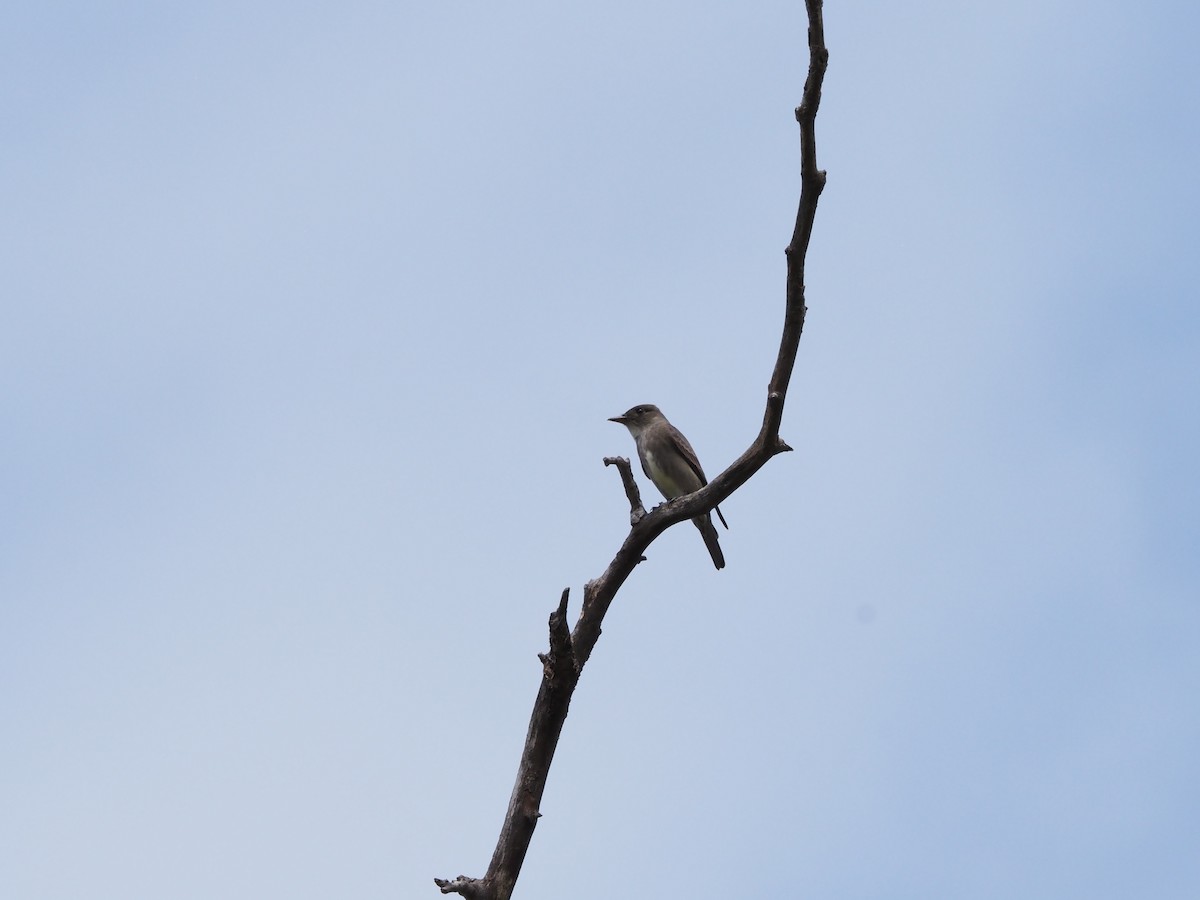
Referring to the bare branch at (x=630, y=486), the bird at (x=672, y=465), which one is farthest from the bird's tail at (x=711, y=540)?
the bare branch at (x=630, y=486)

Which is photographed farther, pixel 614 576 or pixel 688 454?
pixel 688 454

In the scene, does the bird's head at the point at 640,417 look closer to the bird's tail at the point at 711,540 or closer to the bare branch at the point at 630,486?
the bird's tail at the point at 711,540

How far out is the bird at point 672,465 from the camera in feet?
41.1

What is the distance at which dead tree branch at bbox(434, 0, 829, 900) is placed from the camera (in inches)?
234

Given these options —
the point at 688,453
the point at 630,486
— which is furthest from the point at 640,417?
the point at 630,486

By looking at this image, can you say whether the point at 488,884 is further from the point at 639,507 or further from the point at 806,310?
the point at 806,310

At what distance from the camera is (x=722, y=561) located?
12.8 meters

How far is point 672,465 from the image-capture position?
41.0ft

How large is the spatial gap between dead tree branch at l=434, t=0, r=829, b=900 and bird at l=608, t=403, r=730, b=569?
17.1 feet

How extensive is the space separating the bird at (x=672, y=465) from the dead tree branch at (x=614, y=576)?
5226 mm

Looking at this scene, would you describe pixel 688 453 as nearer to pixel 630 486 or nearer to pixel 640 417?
pixel 640 417

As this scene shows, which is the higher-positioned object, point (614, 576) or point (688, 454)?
point (688, 454)

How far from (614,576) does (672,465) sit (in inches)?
215

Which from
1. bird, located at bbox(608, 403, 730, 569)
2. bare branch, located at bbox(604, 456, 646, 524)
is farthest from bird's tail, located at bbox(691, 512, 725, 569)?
bare branch, located at bbox(604, 456, 646, 524)
